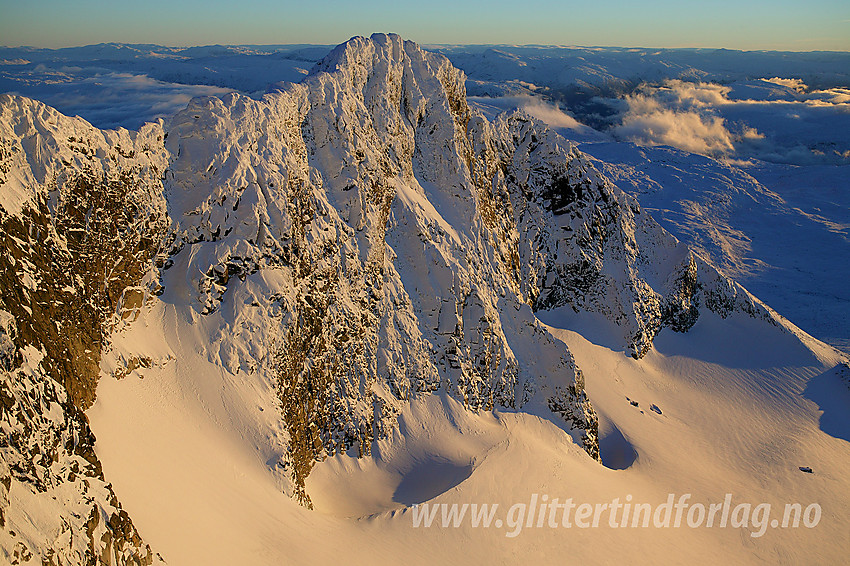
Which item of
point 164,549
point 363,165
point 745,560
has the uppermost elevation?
point 363,165

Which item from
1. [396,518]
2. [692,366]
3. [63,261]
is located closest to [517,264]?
[692,366]

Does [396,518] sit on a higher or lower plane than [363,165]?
lower

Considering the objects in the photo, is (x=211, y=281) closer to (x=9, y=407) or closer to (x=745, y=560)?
(x=9, y=407)

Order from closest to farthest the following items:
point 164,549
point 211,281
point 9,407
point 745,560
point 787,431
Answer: point 9,407
point 164,549
point 211,281
point 745,560
point 787,431

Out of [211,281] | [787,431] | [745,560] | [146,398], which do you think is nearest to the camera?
[146,398]

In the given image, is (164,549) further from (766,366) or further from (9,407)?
(766,366)

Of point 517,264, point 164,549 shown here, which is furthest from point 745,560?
point 164,549

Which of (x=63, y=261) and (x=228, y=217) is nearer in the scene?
(x=63, y=261)
